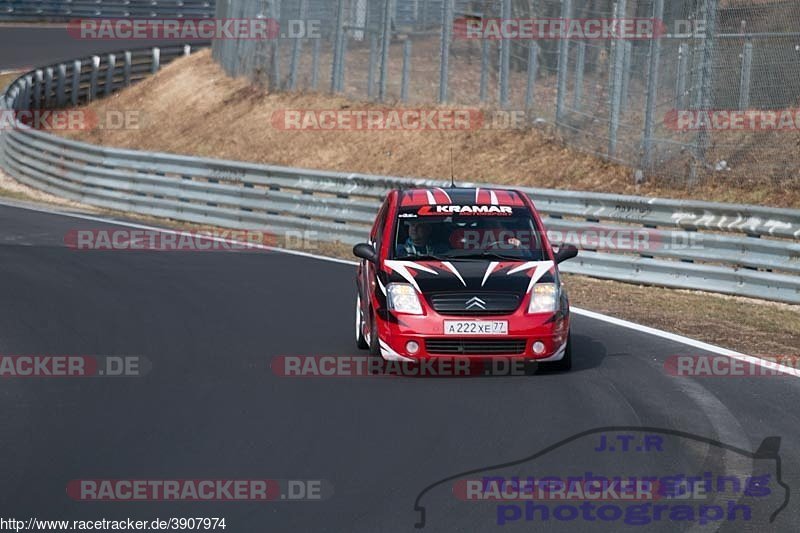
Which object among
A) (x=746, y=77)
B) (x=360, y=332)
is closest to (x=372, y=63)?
(x=746, y=77)

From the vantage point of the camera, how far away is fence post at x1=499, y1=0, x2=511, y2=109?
2591 cm

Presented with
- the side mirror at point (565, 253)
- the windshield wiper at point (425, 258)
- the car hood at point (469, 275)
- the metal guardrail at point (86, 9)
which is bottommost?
the car hood at point (469, 275)

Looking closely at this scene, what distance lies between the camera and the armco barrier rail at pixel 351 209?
51.4ft

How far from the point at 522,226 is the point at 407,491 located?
4779 millimetres

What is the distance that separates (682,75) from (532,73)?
195 inches

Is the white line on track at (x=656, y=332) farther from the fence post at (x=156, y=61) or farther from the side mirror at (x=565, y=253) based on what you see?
the fence post at (x=156, y=61)

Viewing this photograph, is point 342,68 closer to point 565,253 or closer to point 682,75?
point 682,75

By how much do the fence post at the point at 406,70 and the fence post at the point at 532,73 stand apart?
400cm

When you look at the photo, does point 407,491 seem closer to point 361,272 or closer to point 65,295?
point 361,272

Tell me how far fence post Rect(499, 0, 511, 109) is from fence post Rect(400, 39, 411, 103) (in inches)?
123

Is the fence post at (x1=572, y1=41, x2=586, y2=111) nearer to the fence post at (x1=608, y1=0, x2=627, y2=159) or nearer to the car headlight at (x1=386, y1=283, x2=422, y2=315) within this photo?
the fence post at (x1=608, y1=0, x2=627, y2=159)

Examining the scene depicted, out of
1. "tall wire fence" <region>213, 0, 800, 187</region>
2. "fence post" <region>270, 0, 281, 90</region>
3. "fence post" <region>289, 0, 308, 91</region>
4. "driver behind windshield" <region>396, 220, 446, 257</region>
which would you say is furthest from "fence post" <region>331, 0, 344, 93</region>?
"driver behind windshield" <region>396, 220, 446, 257</region>

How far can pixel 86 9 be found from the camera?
5906cm

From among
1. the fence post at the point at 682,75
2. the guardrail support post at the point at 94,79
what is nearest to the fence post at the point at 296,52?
the guardrail support post at the point at 94,79
